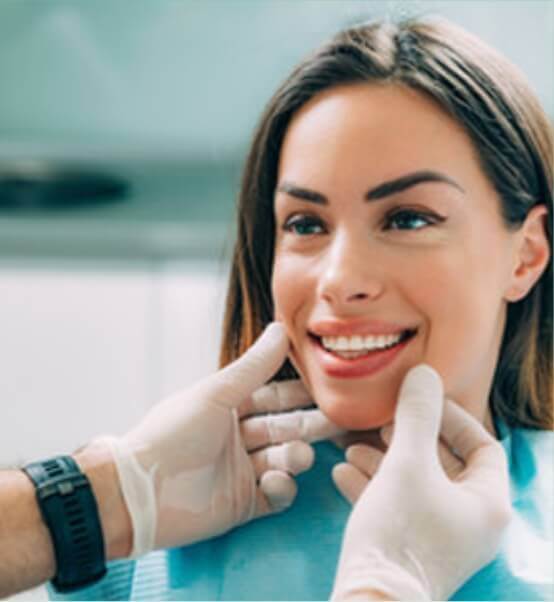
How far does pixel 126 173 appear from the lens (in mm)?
2100

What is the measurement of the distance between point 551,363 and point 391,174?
351 millimetres

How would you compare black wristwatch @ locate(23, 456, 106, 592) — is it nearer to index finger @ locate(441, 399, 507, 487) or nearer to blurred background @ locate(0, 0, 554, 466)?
blurred background @ locate(0, 0, 554, 466)

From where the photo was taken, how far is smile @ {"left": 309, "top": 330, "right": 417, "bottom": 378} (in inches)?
38.8

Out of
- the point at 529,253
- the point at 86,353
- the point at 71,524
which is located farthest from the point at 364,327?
the point at 86,353

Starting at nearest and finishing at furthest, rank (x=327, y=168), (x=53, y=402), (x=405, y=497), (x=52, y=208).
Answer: (x=405, y=497)
(x=327, y=168)
(x=53, y=402)
(x=52, y=208)

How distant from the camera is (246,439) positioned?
1.07 meters

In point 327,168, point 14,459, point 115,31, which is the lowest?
point 14,459

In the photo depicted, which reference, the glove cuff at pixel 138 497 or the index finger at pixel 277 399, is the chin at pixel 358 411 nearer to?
the index finger at pixel 277 399

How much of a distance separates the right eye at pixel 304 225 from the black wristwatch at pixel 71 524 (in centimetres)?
34

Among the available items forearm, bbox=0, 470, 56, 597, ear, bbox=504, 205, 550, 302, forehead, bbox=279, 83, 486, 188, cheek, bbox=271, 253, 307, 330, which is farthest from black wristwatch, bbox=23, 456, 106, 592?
ear, bbox=504, 205, 550, 302

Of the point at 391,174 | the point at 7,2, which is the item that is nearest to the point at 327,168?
the point at 391,174

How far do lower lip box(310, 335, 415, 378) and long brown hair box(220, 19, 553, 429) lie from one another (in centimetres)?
12

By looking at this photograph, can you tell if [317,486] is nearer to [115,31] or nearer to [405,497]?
[405,497]

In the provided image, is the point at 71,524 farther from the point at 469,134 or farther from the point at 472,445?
the point at 469,134
